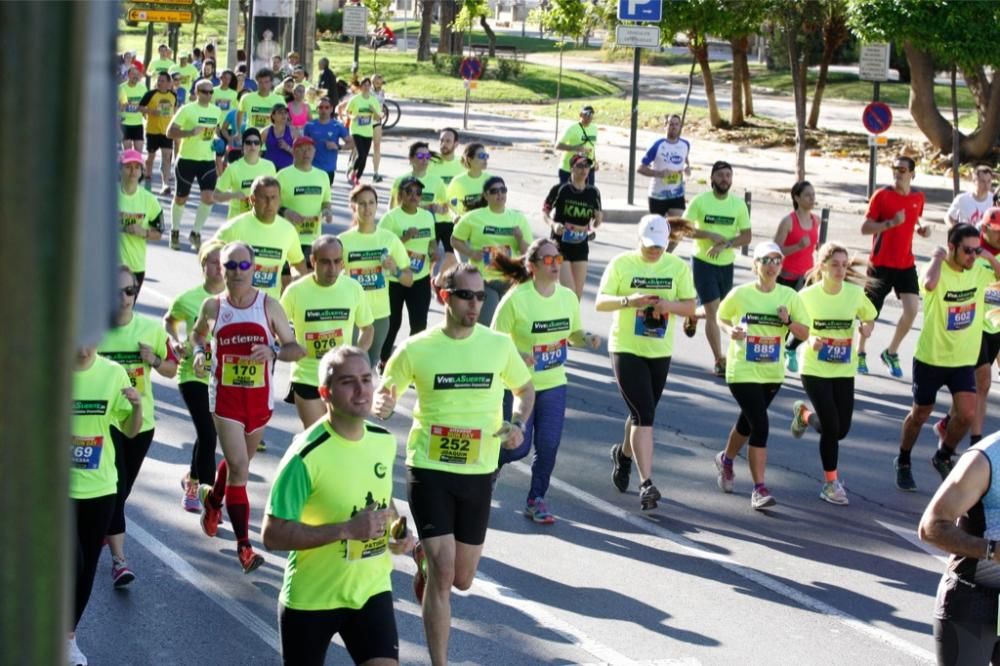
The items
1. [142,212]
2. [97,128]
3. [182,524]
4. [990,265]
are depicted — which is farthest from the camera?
[142,212]

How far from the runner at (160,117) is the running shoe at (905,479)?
616 inches

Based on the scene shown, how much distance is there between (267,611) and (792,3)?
21.8 meters

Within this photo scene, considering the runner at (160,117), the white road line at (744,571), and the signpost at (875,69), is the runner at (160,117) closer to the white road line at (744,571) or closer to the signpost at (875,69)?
the signpost at (875,69)

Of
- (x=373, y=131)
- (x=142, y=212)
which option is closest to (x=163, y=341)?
(x=142, y=212)

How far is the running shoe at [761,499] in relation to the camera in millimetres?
10461

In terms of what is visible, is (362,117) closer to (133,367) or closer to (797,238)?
(797,238)

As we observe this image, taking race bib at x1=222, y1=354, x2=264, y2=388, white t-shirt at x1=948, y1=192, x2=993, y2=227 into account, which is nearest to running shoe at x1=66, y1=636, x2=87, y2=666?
race bib at x1=222, y1=354, x2=264, y2=388

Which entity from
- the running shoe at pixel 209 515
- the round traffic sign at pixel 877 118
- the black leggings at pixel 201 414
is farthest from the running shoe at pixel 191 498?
the round traffic sign at pixel 877 118

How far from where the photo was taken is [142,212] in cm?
1316

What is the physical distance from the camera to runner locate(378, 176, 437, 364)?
12859mm

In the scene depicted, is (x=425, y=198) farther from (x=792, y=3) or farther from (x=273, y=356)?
(x=792, y=3)

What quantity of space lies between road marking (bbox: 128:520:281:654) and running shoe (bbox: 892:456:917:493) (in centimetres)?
510

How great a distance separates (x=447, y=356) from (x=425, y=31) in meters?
53.9

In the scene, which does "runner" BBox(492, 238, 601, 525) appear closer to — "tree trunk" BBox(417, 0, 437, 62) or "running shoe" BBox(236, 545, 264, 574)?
"running shoe" BBox(236, 545, 264, 574)
